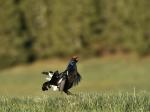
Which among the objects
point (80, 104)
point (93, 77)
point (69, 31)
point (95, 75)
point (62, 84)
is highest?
point (69, 31)

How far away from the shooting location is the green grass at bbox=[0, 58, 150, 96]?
1545 inches

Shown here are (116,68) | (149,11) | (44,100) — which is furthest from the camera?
→ (149,11)

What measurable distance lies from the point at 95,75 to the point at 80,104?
32.8m

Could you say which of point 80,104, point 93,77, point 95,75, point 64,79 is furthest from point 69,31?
point 80,104

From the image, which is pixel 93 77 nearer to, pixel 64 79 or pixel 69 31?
pixel 69 31

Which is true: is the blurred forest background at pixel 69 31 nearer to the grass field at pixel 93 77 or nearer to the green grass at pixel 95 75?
the grass field at pixel 93 77

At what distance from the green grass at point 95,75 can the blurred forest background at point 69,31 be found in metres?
1.92

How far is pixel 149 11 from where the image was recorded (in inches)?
1893

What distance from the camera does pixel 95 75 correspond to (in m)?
42.9

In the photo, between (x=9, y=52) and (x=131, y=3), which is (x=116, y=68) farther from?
(x=9, y=52)

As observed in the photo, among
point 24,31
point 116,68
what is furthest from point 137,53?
point 24,31

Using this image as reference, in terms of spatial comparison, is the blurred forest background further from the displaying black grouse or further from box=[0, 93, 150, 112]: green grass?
box=[0, 93, 150, 112]: green grass

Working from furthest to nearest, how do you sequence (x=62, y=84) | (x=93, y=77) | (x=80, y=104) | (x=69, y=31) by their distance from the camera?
(x=69, y=31), (x=93, y=77), (x=62, y=84), (x=80, y=104)

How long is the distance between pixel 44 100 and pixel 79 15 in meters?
40.0
